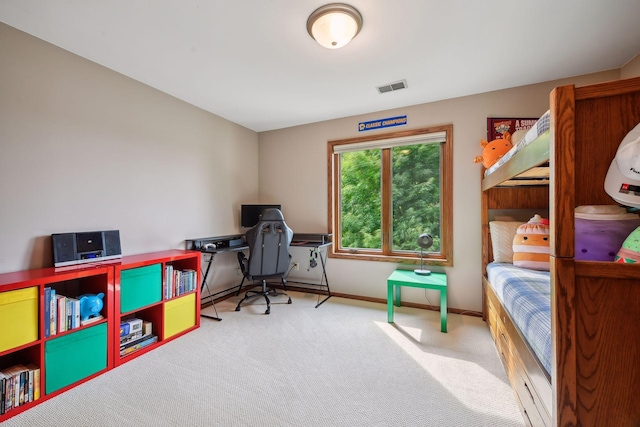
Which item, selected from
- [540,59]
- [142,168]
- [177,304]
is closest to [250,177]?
[142,168]

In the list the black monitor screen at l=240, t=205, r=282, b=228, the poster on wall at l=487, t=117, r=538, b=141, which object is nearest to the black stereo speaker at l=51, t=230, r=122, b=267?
the black monitor screen at l=240, t=205, r=282, b=228

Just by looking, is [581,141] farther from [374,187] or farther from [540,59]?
[374,187]

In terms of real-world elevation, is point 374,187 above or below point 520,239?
above

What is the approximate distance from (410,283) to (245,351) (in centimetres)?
168

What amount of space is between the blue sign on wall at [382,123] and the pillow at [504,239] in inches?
62.7

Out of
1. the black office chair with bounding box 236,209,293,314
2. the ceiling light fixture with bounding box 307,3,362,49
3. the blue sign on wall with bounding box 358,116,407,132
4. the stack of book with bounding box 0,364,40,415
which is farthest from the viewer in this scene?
the blue sign on wall with bounding box 358,116,407,132

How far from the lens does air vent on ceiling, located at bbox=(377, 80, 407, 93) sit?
264 centimetres

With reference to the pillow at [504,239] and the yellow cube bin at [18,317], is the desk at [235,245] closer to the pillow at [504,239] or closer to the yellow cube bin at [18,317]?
the yellow cube bin at [18,317]

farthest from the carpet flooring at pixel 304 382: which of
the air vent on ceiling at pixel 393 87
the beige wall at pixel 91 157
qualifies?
the air vent on ceiling at pixel 393 87

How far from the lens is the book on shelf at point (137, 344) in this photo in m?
2.09

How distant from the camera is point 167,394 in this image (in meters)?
1.68

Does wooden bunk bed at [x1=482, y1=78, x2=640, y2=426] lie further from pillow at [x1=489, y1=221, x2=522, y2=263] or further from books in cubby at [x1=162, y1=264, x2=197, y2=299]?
books in cubby at [x1=162, y1=264, x2=197, y2=299]

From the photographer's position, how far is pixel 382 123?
3373 mm

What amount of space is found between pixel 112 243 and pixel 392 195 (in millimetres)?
3032
